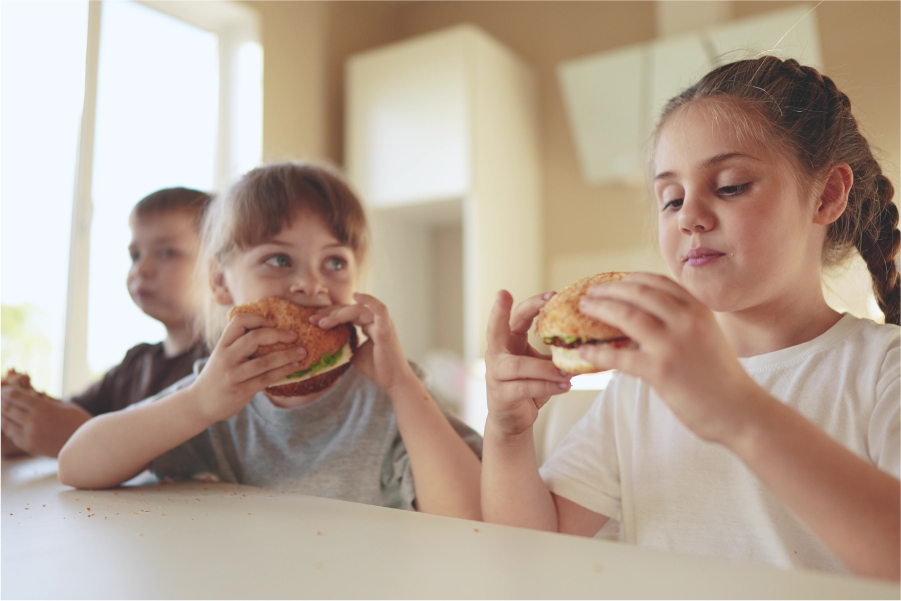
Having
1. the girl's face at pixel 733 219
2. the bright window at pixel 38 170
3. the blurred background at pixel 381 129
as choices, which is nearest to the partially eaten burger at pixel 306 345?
the girl's face at pixel 733 219

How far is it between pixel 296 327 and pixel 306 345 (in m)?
0.03

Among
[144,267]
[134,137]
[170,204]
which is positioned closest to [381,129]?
[134,137]

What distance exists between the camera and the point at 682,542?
89 cm

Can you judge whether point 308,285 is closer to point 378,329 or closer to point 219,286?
point 378,329

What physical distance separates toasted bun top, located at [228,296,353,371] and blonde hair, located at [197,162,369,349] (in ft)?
0.68

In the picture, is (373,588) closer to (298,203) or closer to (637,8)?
(298,203)

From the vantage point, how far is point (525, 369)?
0.76 metres

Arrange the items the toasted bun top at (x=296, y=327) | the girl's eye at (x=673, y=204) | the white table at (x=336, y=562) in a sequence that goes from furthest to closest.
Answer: the toasted bun top at (x=296, y=327), the girl's eye at (x=673, y=204), the white table at (x=336, y=562)

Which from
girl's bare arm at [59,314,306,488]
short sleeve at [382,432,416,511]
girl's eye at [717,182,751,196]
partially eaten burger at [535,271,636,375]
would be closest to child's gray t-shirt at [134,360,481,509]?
short sleeve at [382,432,416,511]

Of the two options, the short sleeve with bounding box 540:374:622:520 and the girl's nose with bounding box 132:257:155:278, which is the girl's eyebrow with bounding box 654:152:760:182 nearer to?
the short sleeve with bounding box 540:374:622:520

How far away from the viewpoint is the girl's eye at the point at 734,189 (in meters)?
0.85

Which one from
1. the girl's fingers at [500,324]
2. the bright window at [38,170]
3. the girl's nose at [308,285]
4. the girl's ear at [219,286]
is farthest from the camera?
the bright window at [38,170]

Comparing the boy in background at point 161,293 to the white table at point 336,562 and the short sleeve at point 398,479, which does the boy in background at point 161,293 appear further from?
the white table at point 336,562

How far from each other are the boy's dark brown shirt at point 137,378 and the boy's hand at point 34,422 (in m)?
0.32
